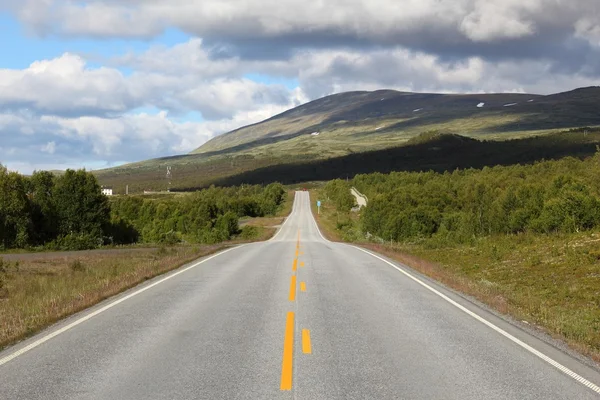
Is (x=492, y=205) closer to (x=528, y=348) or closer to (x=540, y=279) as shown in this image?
(x=540, y=279)

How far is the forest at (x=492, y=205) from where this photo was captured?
7400 centimetres

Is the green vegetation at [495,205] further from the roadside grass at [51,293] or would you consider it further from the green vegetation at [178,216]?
the roadside grass at [51,293]

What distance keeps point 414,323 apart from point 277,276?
8778 millimetres

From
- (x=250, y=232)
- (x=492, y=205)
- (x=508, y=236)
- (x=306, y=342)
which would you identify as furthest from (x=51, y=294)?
(x=492, y=205)

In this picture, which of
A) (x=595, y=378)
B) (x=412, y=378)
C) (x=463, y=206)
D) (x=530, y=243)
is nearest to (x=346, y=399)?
(x=412, y=378)

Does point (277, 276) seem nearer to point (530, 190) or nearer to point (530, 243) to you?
point (530, 243)

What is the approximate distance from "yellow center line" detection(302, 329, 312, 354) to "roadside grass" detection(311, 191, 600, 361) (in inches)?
176

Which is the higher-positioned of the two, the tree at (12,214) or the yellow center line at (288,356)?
the tree at (12,214)

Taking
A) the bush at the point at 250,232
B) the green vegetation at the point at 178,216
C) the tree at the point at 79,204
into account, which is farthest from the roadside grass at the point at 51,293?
the green vegetation at the point at 178,216

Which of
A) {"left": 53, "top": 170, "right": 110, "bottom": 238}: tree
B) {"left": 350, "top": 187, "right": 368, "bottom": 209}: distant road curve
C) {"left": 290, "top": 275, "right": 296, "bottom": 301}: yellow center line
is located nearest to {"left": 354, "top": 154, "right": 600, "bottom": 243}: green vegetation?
{"left": 350, "top": 187, "right": 368, "bottom": 209}: distant road curve

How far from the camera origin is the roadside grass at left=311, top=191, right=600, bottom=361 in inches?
460

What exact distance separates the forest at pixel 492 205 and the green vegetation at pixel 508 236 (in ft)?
0.64

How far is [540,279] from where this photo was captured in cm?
2116

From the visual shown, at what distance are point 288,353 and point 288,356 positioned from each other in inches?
7.4
